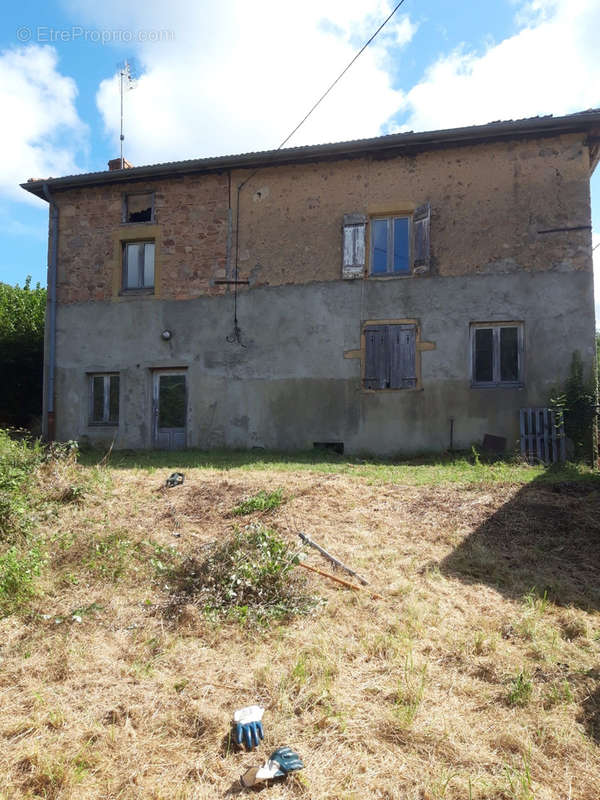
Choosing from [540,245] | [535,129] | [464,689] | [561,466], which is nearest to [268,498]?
[464,689]

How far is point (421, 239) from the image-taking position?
10.4m

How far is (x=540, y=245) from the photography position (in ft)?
32.3

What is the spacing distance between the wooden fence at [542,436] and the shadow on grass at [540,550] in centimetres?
294

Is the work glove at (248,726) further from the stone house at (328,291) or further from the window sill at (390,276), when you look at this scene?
the window sill at (390,276)

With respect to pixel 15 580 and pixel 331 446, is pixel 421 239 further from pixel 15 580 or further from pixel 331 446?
pixel 15 580

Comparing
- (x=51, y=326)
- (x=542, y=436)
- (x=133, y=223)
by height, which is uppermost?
(x=133, y=223)

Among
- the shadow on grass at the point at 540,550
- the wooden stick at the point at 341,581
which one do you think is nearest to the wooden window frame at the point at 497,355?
the shadow on grass at the point at 540,550

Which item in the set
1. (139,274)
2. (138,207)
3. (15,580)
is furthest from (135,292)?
(15,580)

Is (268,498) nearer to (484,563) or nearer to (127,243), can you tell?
(484,563)

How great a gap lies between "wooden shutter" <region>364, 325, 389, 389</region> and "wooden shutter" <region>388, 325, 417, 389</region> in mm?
112

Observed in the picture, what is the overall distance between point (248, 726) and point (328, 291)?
908cm

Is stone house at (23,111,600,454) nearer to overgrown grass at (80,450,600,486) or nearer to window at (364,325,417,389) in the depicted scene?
window at (364,325,417,389)

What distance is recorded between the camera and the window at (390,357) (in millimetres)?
10406

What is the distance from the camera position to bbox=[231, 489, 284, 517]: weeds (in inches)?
229
